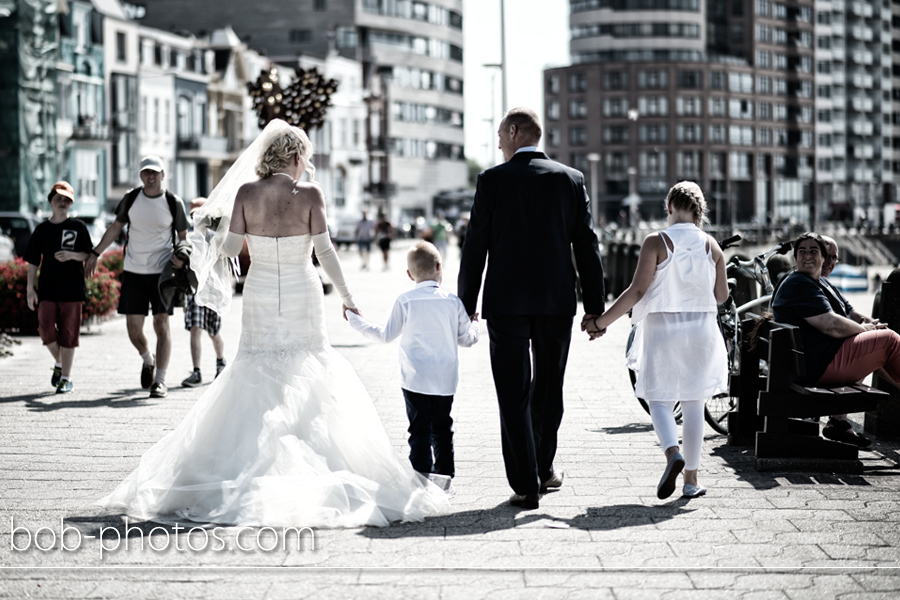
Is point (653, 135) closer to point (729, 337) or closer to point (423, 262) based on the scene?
point (729, 337)

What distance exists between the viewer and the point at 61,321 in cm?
1128

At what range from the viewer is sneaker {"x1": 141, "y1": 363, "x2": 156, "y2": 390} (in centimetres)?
1154

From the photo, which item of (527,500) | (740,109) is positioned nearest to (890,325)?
(527,500)

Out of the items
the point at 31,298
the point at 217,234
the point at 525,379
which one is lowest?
the point at 525,379

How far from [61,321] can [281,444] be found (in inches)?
211

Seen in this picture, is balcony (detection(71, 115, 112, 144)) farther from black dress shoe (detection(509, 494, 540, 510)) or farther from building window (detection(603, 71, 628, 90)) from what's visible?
building window (detection(603, 71, 628, 90))

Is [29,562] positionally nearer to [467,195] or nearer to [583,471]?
[583,471]

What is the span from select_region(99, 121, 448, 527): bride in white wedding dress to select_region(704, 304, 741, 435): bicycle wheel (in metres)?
3.06

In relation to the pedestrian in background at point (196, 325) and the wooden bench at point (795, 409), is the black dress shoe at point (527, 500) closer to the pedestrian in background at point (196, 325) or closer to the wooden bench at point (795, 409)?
the wooden bench at point (795, 409)

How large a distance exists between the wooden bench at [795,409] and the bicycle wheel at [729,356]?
0.96 meters

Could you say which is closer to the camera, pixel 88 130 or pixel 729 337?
pixel 729 337

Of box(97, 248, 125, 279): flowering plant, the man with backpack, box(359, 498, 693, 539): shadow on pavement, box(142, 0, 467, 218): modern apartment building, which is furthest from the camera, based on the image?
box(142, 0, 467, 218): modern apartment building

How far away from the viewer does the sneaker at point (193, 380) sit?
11.9 meters

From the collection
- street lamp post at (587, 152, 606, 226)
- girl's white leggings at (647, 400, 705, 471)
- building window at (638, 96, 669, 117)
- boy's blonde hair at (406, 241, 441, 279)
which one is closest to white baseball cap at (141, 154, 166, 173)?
boy's blonde hair at (406, 241, 441, 279)
